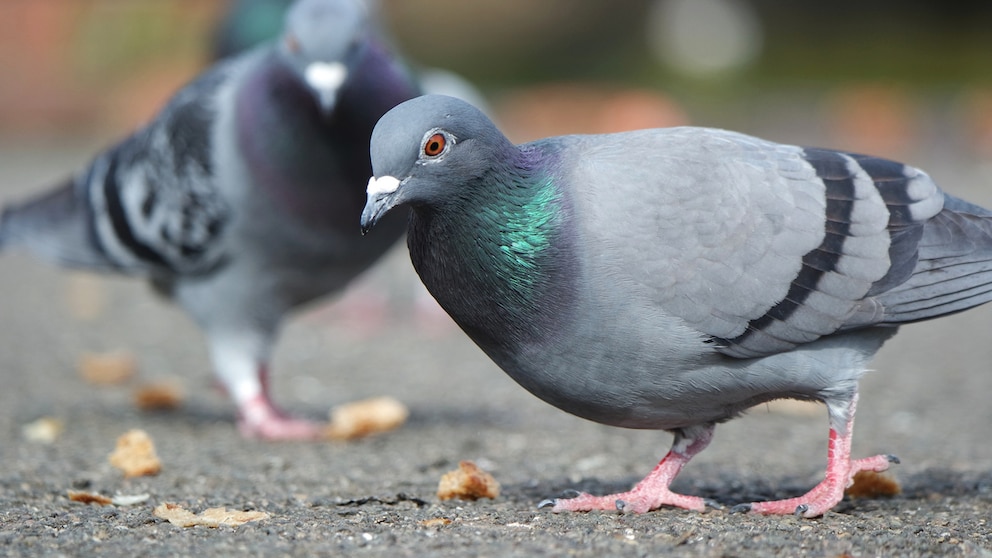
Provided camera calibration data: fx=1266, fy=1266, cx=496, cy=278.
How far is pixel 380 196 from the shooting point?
3197 millimetres

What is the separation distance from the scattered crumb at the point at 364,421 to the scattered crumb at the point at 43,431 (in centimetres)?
110

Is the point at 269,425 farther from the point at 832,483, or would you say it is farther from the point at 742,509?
the point at 832,483

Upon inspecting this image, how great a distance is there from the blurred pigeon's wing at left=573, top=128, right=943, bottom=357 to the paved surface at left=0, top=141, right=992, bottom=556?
0.57 m

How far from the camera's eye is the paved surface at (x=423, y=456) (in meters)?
3.25

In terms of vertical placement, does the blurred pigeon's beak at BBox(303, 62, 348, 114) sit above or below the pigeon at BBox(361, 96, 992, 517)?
above

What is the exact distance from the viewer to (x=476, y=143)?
10.8ft

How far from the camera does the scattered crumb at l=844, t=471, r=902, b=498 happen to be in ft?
12.9

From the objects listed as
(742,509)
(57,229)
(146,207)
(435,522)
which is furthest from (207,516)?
(57,229)

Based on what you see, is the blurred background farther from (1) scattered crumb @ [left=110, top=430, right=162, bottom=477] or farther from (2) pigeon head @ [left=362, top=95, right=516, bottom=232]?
(2) pigeon head @ [left=362, top=95, right=516, bottom=232]

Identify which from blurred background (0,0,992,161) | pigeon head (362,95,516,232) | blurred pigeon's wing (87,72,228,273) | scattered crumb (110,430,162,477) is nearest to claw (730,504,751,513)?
pigeon head (362,95,516,232)

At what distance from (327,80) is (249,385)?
1471 millimetres

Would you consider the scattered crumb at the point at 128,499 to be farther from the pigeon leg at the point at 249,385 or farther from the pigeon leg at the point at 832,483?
the pigeon leg at the point at 832,483

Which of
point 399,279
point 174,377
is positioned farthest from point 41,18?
point 174,377

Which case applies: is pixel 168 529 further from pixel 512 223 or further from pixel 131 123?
pixel 131 123
